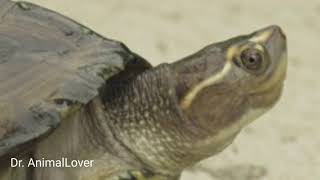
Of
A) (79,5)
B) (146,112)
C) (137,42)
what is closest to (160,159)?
(146,112)

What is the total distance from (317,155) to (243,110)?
101 centimetres

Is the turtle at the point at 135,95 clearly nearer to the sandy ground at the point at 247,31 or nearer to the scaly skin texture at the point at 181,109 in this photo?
the scaly skin texture at the point at 181,109

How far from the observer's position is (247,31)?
14.8ft

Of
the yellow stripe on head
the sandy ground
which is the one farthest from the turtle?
the sandy ground

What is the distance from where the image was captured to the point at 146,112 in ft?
8.01

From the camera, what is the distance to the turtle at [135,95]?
2.30m

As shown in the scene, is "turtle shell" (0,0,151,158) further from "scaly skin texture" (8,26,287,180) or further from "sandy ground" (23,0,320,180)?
"sandy ground" (23,0,320,180)

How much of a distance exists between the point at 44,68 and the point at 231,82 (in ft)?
1.48

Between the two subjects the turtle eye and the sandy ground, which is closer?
the turtle eye

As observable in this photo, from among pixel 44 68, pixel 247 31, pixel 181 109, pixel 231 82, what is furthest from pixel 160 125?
pixel 247 31

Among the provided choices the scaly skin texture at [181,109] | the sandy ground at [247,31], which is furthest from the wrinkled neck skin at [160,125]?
the sandy ground at [247,31]

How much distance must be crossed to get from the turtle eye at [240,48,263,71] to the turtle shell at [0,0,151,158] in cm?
26

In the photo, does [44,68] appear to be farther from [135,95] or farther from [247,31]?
[247,31]

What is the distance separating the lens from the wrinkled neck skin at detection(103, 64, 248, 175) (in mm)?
2400
